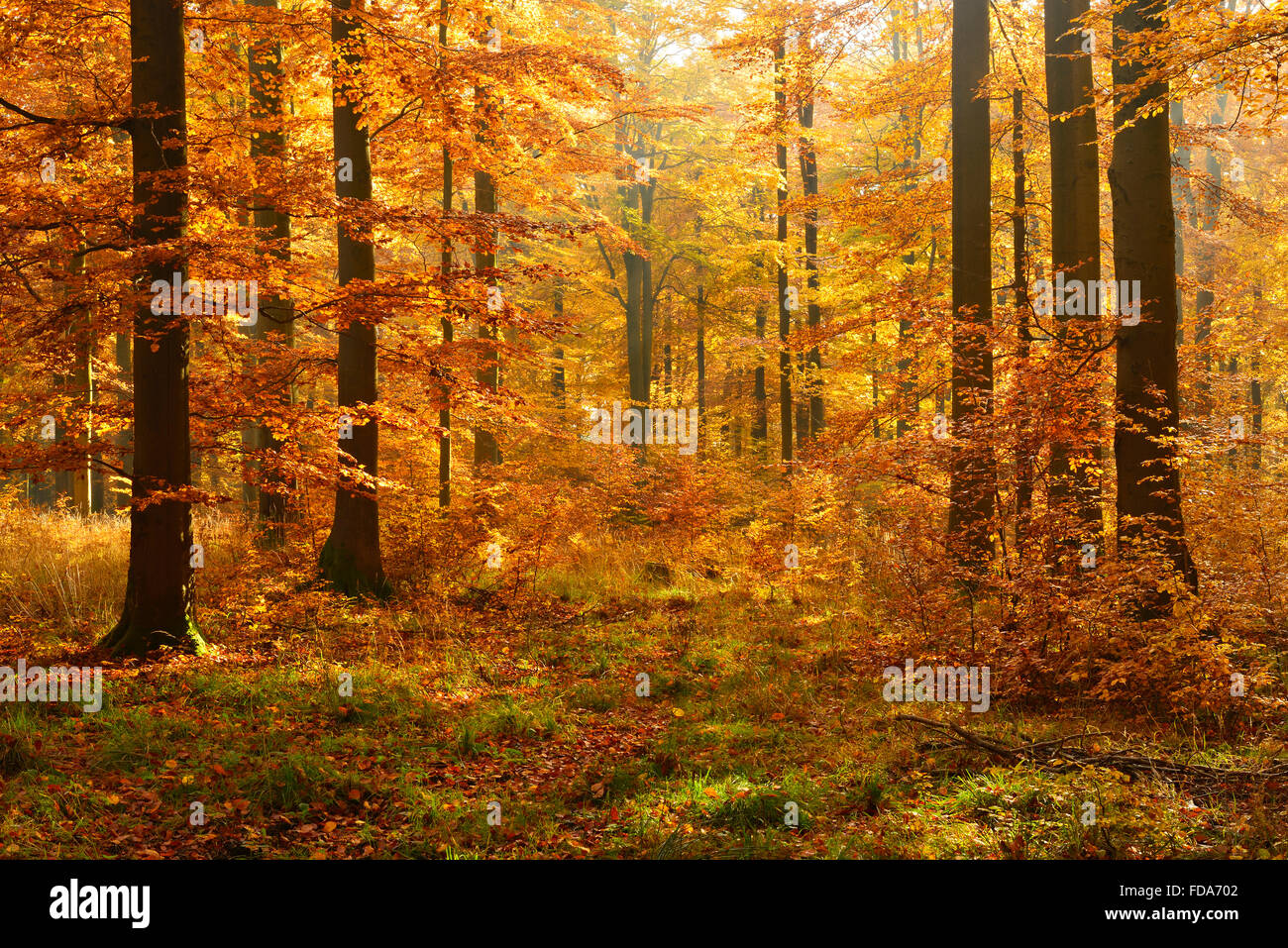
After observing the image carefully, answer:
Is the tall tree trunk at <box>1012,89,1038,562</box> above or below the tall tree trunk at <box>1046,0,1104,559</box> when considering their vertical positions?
below

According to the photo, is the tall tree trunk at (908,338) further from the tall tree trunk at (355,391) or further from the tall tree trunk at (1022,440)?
the tall tree trunk at (355,391)

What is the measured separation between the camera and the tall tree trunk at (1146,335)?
7289 millimetres

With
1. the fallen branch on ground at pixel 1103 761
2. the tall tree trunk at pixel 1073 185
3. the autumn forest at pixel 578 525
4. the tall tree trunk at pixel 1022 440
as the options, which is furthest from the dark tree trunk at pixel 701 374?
the fallen branch on ground at pixel 1103 761

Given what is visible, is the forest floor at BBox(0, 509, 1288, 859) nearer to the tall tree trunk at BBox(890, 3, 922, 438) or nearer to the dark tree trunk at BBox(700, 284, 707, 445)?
the tall tree trunk at BBox(890, 3, 922, 438)

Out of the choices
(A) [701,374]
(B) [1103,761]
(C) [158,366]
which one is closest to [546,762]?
(B) [1103,761]

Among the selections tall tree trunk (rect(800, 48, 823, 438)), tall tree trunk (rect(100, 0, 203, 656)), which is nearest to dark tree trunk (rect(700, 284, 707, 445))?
tall tree trunk (rect(800, 48, 823, 438))

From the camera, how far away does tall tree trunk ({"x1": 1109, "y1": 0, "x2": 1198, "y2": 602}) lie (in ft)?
23.9

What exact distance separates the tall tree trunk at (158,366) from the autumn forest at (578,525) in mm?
44

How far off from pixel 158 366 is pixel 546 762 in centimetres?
492

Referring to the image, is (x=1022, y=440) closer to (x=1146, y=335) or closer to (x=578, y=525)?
(x=1146, y=335)

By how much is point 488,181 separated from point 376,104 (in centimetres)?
483

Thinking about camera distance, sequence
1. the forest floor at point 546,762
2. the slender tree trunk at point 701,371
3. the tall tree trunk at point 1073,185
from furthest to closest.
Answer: the slender tree trunk at point 701,371 < the tall tree trunk at point 1073,185 < the forest floor at point 546,762

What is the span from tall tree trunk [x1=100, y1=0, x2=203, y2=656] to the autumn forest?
0.14 feet
